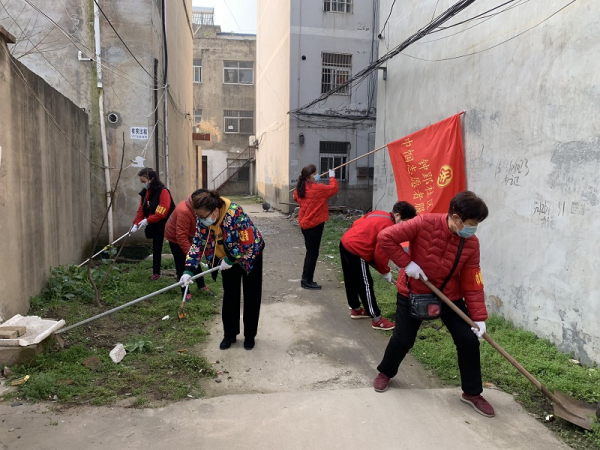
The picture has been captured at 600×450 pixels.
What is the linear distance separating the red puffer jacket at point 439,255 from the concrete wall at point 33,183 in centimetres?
342

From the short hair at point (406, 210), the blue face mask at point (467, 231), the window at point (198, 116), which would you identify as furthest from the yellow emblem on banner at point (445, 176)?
the window at point (198, 116)

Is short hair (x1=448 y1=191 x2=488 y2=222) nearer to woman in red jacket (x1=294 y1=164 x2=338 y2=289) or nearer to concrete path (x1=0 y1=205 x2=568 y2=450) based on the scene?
concrete path (x1=0 y1=205 x2=568 y2=450)

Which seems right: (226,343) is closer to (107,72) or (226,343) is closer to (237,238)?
(237,238)

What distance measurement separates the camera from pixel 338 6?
14.9m

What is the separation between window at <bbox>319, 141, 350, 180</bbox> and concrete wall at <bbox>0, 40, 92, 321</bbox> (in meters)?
9.59

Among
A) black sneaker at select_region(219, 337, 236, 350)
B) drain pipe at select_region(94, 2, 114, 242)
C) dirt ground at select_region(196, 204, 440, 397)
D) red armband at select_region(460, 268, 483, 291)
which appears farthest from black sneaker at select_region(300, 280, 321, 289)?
drain pipe at select_region(94, 2, 114, 242)

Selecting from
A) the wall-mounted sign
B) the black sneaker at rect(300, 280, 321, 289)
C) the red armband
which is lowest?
the black sneaker at rect(300, 280, 321, 289)

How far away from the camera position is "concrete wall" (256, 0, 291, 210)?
15336 millimetres

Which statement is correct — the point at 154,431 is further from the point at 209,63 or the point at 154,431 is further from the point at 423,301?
the point at 209,63

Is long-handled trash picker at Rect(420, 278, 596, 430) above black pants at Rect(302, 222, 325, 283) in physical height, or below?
below

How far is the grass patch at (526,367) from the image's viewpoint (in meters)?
3.01

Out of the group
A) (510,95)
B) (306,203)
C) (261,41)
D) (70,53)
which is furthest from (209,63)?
(510,95)

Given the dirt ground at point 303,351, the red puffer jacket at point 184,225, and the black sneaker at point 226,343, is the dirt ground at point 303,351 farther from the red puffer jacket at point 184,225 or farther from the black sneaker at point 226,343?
the red puffer jacket at point 184,225

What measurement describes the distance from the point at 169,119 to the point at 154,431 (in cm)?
881
